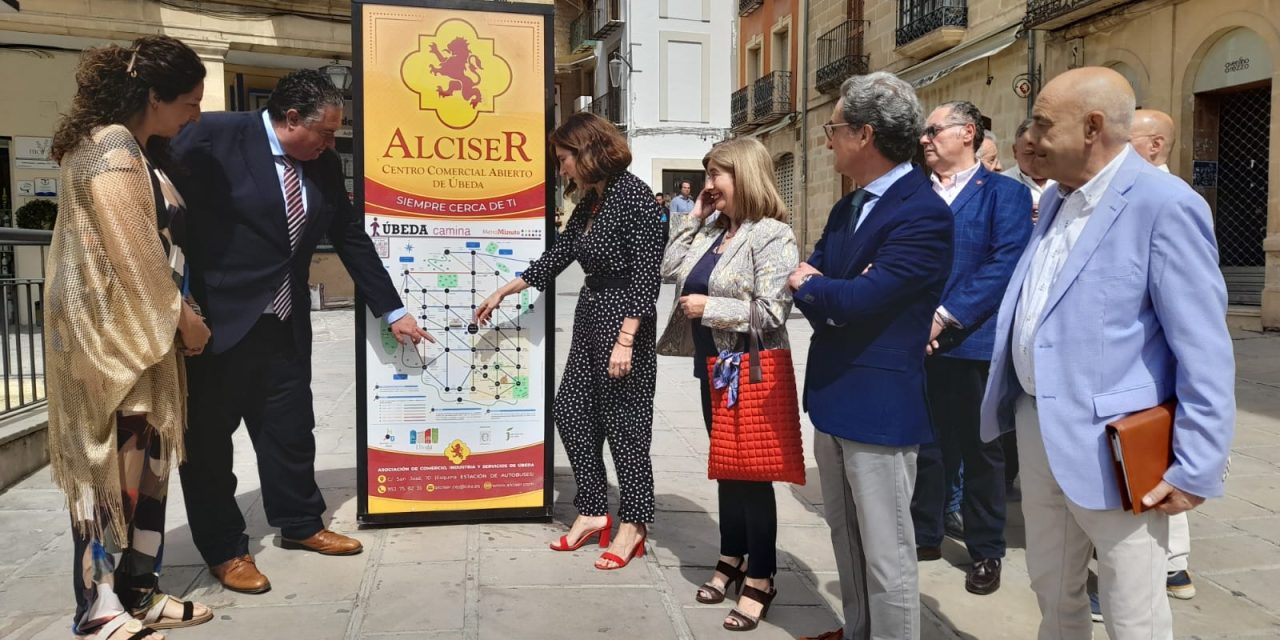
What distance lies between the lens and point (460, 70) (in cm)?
421

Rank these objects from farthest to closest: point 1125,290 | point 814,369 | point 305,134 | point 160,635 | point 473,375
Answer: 1. point 473,375
2. point 305,134
3. point 160,635
4. point 814,369
5. point 1125,290

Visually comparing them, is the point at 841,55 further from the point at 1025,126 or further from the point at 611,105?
the point at 1025,126

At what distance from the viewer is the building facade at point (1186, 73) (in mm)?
10766

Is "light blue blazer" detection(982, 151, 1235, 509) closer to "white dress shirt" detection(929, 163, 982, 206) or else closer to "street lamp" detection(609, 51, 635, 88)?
"white dress shirt" detection(929, 163, 982, 206)

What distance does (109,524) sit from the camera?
3.07 meters

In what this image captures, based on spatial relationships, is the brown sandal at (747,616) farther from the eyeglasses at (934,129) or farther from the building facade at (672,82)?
the building facade at (672,82)

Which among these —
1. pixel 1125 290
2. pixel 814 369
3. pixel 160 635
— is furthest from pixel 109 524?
pixel 1125 290

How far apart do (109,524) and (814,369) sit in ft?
7.20

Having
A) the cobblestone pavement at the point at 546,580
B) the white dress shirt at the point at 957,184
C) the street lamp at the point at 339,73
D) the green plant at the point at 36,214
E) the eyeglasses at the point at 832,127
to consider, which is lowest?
the cobblestone pavement at the point at 546,580

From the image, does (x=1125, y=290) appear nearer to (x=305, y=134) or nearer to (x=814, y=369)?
(x=814, y=369)

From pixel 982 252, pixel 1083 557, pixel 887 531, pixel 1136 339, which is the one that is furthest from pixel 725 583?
pixel 1136 339

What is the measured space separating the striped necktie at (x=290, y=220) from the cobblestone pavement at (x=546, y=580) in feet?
3.40

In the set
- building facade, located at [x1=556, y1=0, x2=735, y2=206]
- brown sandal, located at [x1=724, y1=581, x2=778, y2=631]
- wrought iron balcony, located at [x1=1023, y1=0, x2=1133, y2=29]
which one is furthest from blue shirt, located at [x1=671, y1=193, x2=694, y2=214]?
brown sandal, located at [x1=724, y1=581, x2=778, y2=631]

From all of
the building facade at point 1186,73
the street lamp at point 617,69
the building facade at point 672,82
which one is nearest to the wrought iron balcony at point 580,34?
the building facade at point 672,82
